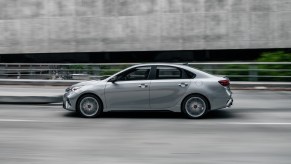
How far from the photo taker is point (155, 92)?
11.0m

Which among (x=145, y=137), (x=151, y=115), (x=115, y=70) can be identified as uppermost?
(x=115, y=70)

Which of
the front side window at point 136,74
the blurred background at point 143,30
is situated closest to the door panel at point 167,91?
the front side window at point 136,74

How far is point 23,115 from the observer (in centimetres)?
1185

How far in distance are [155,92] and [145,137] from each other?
2.41 meters

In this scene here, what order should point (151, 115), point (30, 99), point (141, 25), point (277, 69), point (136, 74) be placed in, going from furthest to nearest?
1. point (141, 25)
2. point (277, 69)
3. point (30, 99)
4. point (151, 115)
5. point (136, 74)

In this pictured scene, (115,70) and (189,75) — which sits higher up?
(115,70)

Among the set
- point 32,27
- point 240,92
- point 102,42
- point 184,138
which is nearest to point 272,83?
point 240,92

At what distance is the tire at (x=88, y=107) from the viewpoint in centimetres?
1126

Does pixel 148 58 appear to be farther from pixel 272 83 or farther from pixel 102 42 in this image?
pixel 272 83

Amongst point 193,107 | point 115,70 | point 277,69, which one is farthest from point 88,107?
point 277,69

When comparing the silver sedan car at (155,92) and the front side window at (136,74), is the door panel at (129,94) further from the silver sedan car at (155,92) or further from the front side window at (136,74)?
the front side window at (136,74)

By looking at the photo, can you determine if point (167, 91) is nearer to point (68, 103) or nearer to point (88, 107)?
point (88, 107)

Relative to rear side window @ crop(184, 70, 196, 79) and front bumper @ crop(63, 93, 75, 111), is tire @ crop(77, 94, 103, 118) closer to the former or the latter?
front bumper @ crop(63, 93, 75, 111)

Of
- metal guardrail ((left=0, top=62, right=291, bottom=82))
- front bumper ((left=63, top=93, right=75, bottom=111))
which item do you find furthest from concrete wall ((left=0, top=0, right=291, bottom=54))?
front bumper ((left=63, top=93, right=75, bottom=111))
